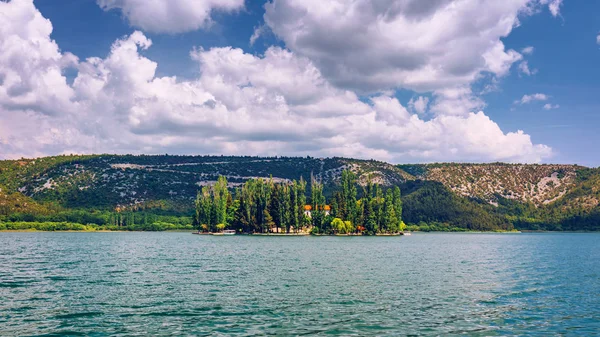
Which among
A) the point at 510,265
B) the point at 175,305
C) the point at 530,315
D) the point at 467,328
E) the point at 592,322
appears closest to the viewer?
the point at 467,328

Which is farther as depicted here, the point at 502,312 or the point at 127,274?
the point at 127,274

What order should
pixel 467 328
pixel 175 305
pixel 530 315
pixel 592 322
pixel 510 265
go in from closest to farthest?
pixel 467 328, pixel 592 322, pixel 530 315, pixel 175 305, pixel 510 265

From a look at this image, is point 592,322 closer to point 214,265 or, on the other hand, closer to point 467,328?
point 467,328

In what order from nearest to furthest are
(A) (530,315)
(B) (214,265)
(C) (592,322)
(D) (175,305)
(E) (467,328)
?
(E) (467,328), (C) (592,322), (A) (530,315), (D) (175,305), (B) (214,265)

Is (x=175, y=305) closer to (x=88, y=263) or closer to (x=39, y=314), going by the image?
(x=39, y=314)

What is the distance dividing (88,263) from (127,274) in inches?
697

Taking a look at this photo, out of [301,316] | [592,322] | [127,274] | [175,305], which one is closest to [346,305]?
[301,316]

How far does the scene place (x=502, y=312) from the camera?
120 feet

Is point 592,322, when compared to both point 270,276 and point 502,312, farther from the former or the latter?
point 270,276

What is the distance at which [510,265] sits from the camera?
7594cm

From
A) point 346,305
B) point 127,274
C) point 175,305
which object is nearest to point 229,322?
point 175,305

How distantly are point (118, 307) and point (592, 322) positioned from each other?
3395cm

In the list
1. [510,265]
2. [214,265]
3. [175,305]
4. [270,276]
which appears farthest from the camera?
[510,265]

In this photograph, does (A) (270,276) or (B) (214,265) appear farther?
(B) (214,265)
